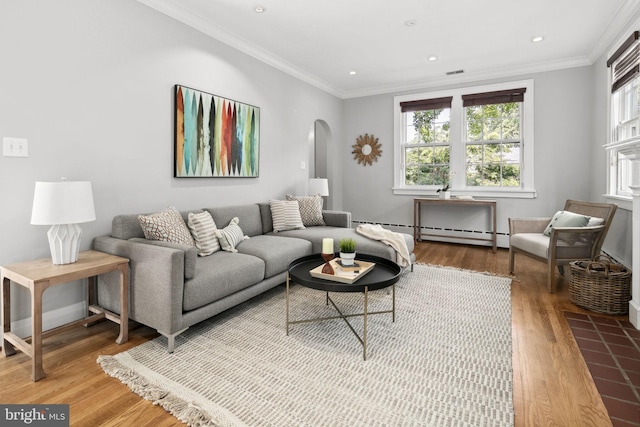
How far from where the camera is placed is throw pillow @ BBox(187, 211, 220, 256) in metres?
2.84

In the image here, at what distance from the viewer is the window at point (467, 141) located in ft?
16.2

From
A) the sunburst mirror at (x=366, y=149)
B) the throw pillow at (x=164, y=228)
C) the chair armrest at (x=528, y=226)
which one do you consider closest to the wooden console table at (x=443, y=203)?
the chair armrest at (x=528, y=226)

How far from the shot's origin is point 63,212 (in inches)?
77.8

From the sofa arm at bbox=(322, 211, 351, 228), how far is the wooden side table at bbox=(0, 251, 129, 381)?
8.66 ft

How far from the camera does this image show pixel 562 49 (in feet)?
13.8

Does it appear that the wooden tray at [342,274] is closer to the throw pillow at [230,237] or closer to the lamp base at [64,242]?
the throw pillow at [230,237]

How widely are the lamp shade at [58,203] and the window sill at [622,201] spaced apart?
183 inches

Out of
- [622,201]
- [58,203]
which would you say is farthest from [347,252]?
[622,201]

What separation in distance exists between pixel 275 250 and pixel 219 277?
0.76 m

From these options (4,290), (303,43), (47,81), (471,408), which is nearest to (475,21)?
(303,43)

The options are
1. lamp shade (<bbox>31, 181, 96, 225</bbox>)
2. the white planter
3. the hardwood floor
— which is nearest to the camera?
the hardwood floor

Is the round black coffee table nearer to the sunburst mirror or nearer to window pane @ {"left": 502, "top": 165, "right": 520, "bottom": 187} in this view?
window pane @ {"left": 502, "top": 165, "right": 520, "bottom": 187}

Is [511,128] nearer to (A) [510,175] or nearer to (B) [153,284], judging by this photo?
(A) [510,175]

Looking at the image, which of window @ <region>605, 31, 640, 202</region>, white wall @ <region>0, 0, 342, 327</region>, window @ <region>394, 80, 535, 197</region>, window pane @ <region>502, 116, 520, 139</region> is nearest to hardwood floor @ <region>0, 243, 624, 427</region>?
white wall @ <region>0, 0, 342, 327</region>
